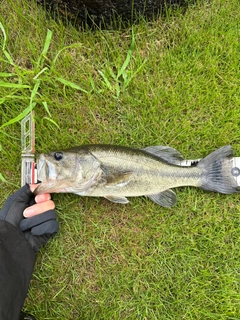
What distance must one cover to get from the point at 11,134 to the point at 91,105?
0.99m

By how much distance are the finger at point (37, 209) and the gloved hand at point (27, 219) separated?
3 centimetres

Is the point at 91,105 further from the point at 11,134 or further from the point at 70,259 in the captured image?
the point at 70,259

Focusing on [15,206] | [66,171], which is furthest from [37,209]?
[66,171]

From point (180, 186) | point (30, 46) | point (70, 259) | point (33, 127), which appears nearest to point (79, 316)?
point (70, 259)

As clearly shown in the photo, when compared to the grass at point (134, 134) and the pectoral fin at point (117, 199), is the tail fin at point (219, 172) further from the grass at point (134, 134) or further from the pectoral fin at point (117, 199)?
the pectoral fin at point (117, 199)

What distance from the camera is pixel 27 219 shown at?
324 cm

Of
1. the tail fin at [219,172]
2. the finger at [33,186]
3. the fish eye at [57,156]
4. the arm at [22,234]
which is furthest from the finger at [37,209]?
the tail fin at [219,172]

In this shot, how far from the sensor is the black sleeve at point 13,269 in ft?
9.45

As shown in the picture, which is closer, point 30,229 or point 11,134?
point 30,229

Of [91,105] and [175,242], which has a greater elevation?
[91,105]

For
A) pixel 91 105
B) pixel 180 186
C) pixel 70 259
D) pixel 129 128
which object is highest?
pixel 91 105

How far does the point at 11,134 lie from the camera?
356 centimetres

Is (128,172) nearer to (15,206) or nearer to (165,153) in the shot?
(165,153)

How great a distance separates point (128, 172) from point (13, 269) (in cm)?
150
